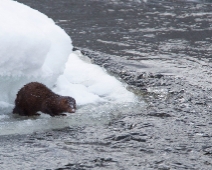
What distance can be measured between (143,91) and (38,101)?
1573 millimetres

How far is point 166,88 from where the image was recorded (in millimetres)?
8117

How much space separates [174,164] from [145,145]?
0.53m

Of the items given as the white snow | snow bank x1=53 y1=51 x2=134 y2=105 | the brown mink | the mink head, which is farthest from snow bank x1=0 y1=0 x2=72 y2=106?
the mink head

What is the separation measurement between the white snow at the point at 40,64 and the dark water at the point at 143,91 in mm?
485

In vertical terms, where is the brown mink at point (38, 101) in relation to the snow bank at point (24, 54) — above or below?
below

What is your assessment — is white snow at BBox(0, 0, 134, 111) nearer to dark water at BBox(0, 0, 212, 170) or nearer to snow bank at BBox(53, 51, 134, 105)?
snow bank at BBox(53, 51, 134, 105)

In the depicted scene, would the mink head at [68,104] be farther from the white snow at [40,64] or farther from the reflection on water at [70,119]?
the white snow at [40,64]

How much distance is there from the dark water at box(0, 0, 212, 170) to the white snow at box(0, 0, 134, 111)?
485 millimetres

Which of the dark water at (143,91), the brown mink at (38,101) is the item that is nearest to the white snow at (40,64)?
the brown mink at (38,101)

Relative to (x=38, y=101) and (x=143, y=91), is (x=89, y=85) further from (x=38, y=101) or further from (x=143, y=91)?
(x=38, y=101)

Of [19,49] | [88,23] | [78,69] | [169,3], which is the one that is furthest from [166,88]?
[169,3]

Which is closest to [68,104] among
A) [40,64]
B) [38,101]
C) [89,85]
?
[38,101]

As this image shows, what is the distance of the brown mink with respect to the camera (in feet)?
22.7

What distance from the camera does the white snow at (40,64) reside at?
7.08 m
